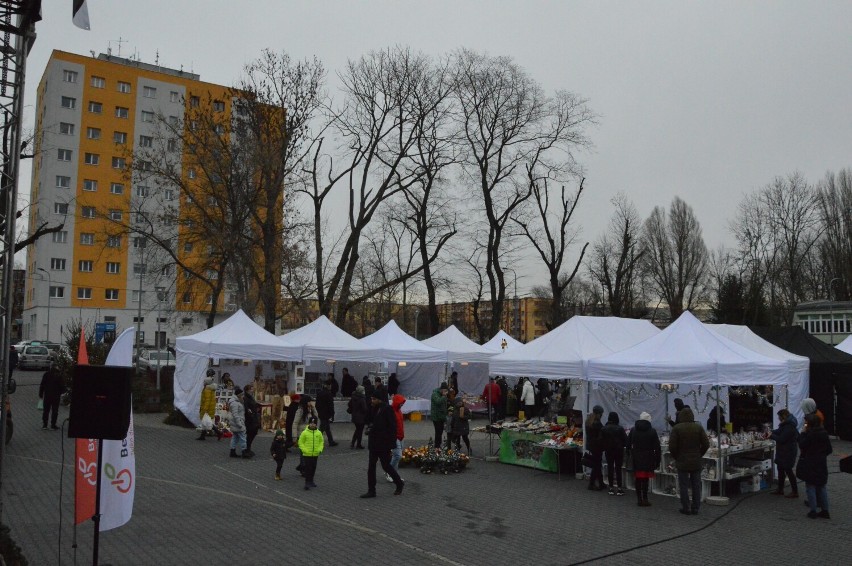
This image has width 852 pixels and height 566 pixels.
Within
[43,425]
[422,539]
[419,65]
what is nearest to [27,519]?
[422,539]

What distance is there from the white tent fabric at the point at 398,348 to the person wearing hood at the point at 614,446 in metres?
10.0

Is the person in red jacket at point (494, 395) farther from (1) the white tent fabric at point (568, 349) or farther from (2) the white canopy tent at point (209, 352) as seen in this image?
(2) the white canopy tent at point (209, 352)

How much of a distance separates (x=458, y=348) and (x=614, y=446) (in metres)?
12.7

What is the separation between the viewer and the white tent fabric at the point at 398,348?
20047 millimetres

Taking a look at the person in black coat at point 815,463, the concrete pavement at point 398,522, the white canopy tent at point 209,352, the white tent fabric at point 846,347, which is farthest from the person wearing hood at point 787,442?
the white tent fabric at point 846,347

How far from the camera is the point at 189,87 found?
177ft

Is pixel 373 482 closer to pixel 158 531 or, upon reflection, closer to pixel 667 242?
pixel 158 531

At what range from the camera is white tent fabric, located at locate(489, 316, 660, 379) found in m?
13.0

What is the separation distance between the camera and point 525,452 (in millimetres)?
13562

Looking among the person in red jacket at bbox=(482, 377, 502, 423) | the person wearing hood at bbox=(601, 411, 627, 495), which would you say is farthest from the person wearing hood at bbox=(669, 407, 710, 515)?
the person in red jacket at bbox=(482, 377, 502, 423)

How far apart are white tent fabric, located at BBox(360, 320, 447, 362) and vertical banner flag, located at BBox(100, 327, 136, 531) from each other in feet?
44.2

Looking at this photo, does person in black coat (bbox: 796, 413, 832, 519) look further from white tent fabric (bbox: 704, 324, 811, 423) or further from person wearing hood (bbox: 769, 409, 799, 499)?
white tent fabric (bbox: 704, 324, 811, 423)

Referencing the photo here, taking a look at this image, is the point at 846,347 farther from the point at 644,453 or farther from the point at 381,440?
the point at 381,440

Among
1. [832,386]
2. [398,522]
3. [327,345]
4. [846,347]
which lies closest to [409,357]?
[327,345]
